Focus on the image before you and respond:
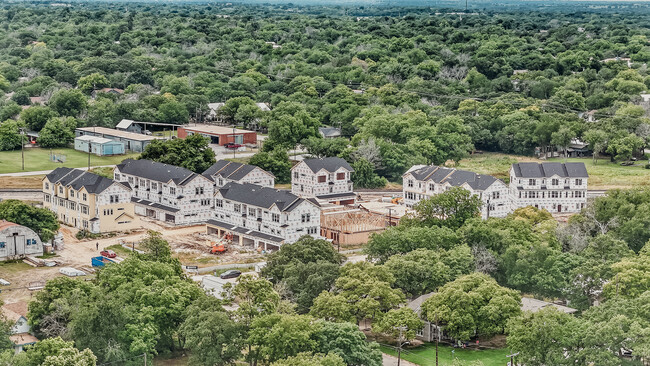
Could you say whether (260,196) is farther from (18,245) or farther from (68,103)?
(68,103)

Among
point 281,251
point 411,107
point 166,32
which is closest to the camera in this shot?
point 281,251

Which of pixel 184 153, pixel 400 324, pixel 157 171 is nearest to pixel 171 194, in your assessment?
pixel 157 171

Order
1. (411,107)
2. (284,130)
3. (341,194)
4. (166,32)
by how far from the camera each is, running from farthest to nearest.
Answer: (166,32) → (411,107) → (284,130) → (341,194)

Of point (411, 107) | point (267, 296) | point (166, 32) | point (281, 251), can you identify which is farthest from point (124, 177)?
point (166, 32)

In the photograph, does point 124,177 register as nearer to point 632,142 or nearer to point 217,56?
point 632,142

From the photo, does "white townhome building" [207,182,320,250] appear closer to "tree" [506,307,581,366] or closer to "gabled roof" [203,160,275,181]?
"gabled roof" [203,160,275,181]

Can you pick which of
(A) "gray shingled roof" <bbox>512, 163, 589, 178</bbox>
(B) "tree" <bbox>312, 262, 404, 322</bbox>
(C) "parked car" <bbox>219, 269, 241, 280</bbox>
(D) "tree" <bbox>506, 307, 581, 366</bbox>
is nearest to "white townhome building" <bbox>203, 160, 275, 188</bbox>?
(C) "parked car" <bbox>219, 269, 241, 280</bbox>
